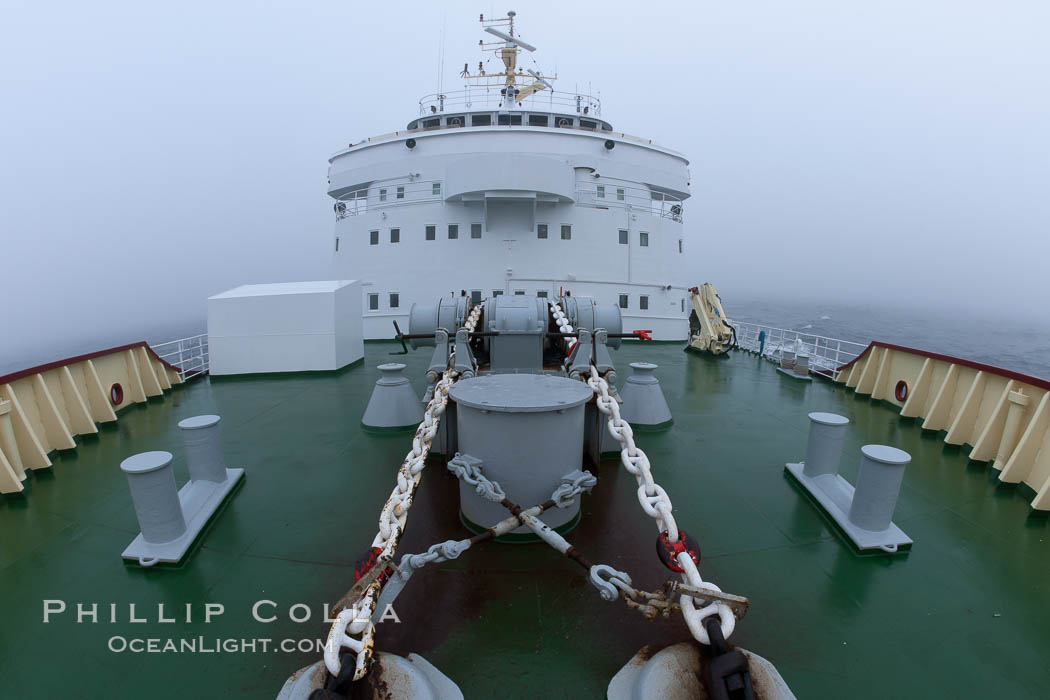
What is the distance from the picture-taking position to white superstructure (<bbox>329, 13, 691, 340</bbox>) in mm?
12648

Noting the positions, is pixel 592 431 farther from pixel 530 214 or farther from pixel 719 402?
pixel 530 214

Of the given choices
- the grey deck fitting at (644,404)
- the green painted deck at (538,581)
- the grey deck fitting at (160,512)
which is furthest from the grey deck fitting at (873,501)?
the grey deck fitting at (160,512)

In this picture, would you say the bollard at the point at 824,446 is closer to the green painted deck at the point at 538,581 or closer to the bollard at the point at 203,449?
the green painted deck at the point at 538,581

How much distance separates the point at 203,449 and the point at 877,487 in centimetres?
508

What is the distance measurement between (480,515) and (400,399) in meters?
2.76

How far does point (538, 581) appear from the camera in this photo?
9.58 feet

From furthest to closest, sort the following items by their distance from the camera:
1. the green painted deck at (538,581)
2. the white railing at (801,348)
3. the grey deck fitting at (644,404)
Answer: the white railing at (801,348) < the grey deck fitting at (644,404) < the green painted deck at (538,581)

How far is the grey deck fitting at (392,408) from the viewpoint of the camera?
18.7 ft

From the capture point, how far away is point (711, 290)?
12312 millimetres

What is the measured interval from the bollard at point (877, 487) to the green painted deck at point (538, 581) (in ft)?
0.79

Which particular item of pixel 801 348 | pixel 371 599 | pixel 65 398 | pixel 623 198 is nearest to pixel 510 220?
pixel 623 198

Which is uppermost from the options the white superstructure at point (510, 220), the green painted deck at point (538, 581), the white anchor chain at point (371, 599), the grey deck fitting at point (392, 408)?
the white superstructure at point (510, 220)

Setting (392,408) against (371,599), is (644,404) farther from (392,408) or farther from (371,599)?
(371,599)

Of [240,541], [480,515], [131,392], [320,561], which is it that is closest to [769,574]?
[480,515]
